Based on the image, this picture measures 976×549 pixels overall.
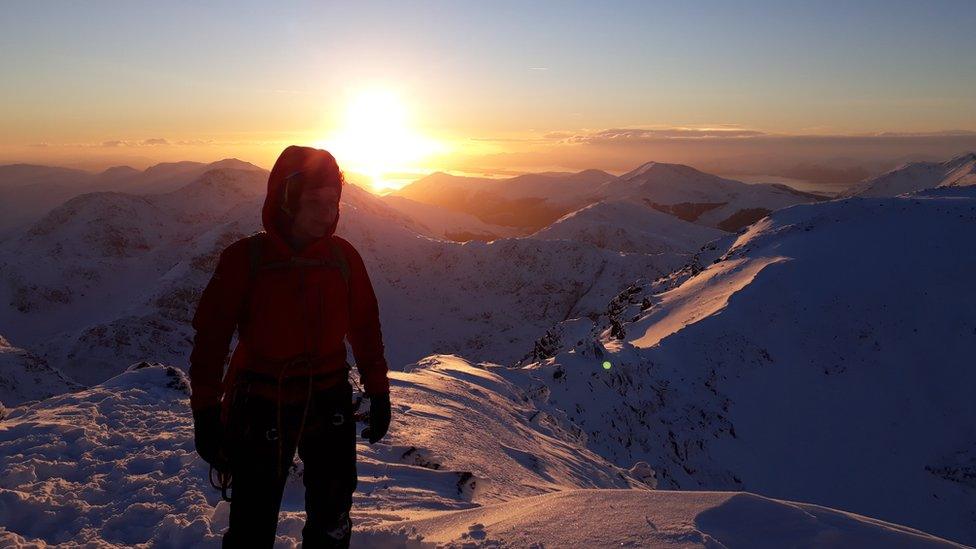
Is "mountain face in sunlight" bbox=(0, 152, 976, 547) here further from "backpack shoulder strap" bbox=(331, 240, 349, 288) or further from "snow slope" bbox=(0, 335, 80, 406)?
"backpack shoulder strap" bbox=(331, 240, 349, 288)

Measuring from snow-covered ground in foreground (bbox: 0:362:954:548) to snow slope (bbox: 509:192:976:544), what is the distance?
1040 centimetres

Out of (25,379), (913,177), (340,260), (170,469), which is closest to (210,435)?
(340,260)

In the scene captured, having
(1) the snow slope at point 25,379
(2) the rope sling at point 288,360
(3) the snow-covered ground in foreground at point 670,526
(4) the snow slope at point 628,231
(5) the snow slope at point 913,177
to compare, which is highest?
(5) the snow slope at point 913,177

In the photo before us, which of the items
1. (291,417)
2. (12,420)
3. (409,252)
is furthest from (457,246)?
(291,417)

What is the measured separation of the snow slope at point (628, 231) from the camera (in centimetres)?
10950

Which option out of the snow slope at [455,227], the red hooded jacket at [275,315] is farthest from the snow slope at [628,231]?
the red hooded jacket at [275,315]

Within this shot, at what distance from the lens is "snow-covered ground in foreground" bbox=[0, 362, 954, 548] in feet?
16.0

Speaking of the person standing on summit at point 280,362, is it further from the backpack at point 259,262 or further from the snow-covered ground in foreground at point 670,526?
the snow-covered ground in foreground at point 670,526

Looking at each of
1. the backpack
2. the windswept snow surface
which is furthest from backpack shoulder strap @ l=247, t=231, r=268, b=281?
the windswept snow surface

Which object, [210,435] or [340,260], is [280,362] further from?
[340,260]

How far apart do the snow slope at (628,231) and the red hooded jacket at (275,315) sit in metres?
92.0

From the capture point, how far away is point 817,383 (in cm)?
2244

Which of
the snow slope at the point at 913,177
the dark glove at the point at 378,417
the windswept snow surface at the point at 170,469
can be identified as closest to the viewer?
the dark glove at the point at 378,417

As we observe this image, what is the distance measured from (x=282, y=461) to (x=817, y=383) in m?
25.1
